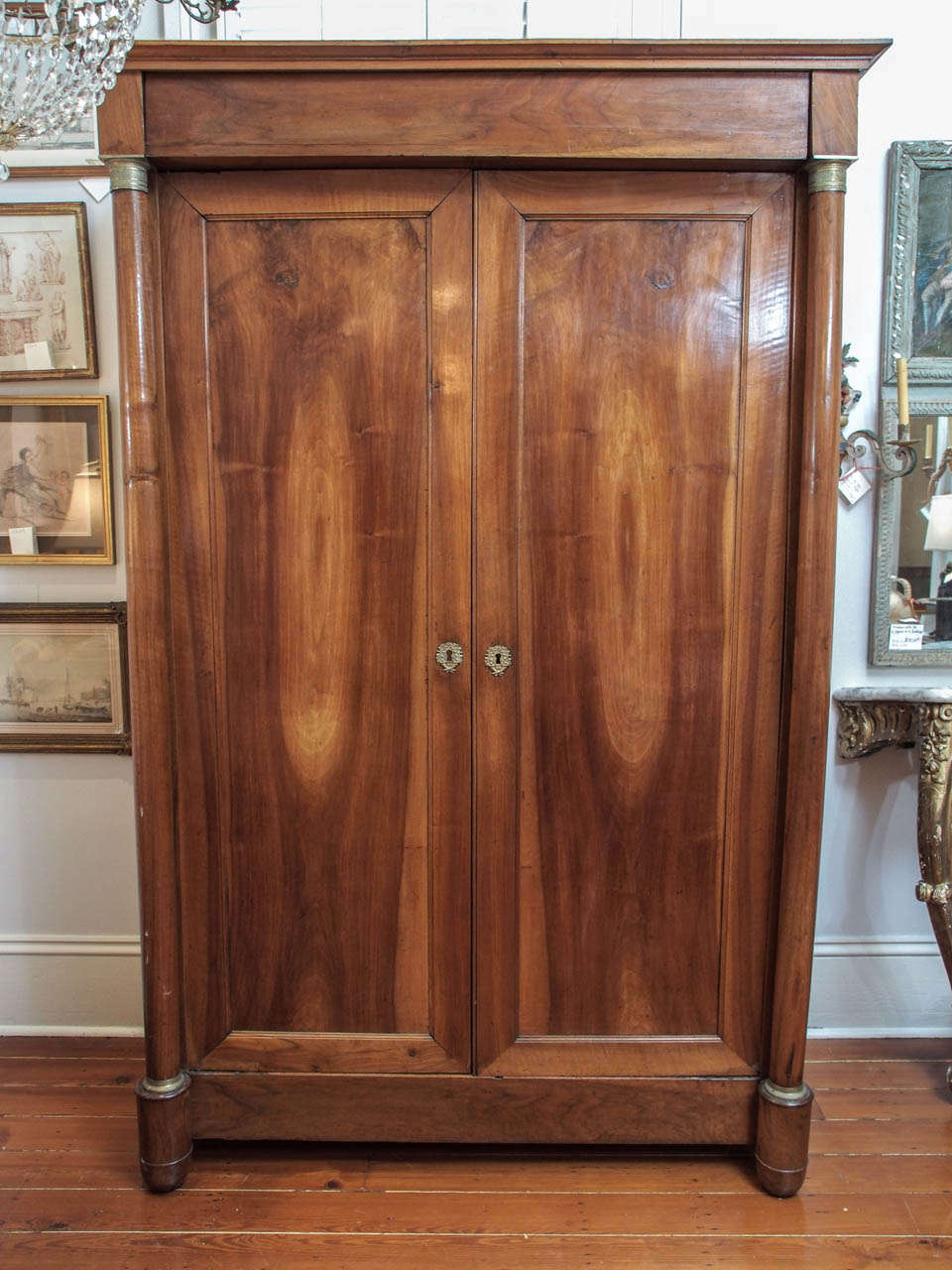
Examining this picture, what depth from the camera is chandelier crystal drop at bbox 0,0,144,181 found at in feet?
3.82

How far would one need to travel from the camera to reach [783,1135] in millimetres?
1754

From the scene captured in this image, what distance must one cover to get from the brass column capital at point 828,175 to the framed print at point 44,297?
5.08ft

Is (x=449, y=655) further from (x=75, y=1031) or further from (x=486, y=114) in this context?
(x=75, y=1031)

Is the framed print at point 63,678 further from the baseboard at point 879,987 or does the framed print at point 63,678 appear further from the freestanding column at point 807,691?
the baseboard at point 879,987

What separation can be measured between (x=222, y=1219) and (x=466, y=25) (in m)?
2.48

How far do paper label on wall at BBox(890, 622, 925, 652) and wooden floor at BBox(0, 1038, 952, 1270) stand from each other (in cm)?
101

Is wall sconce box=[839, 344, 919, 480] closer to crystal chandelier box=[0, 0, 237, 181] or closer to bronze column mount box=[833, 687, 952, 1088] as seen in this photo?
bronze column mount box=[833, 687, 952, 1088]

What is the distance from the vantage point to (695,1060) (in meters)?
1.80

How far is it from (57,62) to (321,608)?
0.89 m

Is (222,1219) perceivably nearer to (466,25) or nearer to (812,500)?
(812,500)

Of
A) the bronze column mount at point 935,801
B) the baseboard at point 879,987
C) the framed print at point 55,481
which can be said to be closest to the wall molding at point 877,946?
the baseboard at point 879,987

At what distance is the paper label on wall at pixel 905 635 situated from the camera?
2221 mm

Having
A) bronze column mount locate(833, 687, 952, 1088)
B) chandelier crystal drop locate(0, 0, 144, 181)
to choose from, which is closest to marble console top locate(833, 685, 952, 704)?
bronze column mount locate(833, 687, 952, 1088)

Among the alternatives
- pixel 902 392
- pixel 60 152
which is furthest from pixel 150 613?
pixel 902 392
